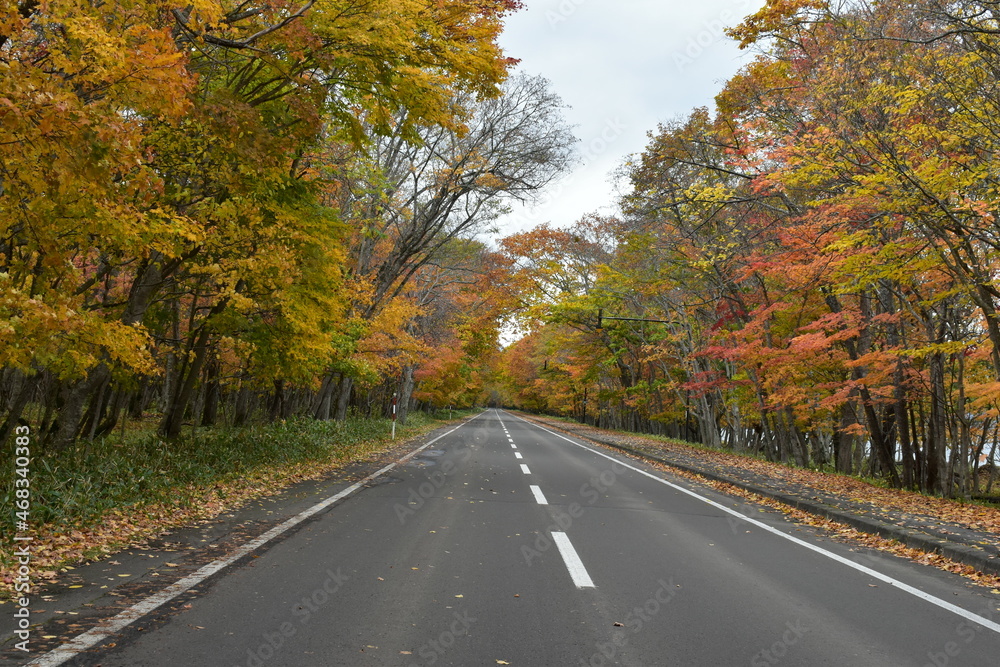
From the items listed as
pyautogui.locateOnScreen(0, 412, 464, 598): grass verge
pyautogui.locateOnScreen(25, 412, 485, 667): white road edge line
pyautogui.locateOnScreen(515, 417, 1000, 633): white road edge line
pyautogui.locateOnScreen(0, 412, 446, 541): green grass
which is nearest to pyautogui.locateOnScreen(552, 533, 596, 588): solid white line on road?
pyautogui.locateOnScreen(515, 417, 1000, 633): white road edge line

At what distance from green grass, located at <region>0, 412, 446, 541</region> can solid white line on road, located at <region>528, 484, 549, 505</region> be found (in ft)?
16.5

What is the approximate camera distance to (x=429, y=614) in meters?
4.14

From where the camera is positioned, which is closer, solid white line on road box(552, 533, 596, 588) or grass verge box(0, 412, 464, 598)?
solid white line on road box(552, 533, 596, 588)

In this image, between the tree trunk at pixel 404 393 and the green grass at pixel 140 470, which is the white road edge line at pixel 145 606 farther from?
the tree trunk at pixel 404 393

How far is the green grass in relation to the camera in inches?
242

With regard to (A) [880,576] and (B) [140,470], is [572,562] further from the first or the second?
(B) [140,470]

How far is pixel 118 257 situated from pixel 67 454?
2.79m

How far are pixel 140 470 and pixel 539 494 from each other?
604 cm

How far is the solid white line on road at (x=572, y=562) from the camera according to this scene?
5066mm

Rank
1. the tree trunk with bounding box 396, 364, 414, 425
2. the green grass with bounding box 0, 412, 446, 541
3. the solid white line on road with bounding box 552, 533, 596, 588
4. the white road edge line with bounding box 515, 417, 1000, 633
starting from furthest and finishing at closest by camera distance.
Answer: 1. the tree trunk with bounding box 396, 364, 414, 425
2. the green grass with bounding box 0, 412, 446, 541
3. the solid white line on road with bounding box 552, 533, 596, 588
4. the white road edge line with bounding box 515, 417, 1000, 633

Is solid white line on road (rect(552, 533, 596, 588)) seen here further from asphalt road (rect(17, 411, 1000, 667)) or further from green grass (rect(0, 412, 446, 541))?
green grass (rect(0, 412, 446, 541))

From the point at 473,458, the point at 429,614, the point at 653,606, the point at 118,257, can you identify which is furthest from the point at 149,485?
the point at 473,458

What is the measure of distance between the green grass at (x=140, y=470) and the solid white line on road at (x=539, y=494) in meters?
5.03

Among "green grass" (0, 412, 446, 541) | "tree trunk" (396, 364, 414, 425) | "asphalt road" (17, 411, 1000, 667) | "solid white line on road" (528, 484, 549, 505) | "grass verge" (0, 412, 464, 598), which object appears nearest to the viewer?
"asphalt road" (17, 411, 1000, 667)
